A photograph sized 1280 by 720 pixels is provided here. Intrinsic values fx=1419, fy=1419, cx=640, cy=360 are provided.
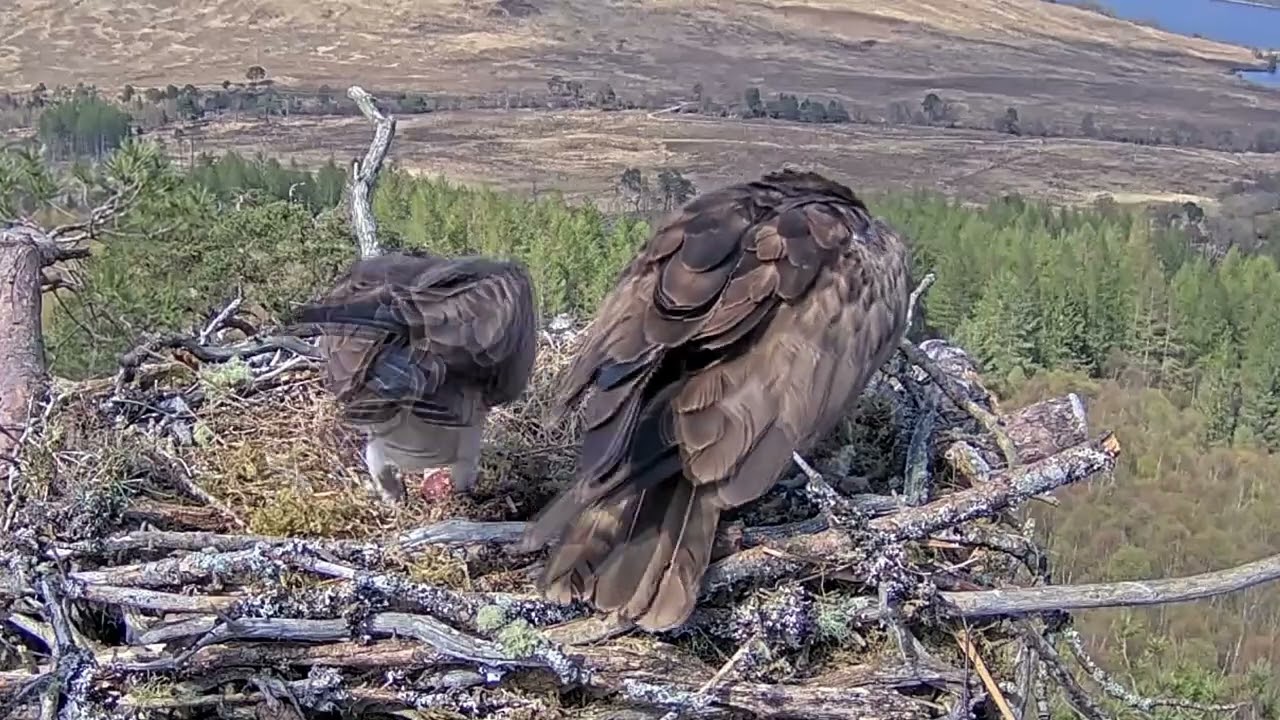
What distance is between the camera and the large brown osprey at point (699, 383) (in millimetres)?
3764

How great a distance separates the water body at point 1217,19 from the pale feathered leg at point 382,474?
126402mm

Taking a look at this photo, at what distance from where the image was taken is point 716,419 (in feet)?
12.7

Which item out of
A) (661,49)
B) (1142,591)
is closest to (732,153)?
(661,49)

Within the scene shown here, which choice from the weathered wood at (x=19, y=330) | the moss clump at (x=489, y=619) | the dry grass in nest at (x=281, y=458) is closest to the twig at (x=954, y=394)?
the dry grass in nest at (x=281, y=458)

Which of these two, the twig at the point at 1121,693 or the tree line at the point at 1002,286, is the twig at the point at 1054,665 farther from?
the tree line at the point at 1002,286

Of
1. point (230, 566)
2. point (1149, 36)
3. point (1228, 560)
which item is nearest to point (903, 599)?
point (230, 566)

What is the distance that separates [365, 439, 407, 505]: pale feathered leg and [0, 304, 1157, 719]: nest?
3.4 inches

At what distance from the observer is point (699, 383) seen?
397cm

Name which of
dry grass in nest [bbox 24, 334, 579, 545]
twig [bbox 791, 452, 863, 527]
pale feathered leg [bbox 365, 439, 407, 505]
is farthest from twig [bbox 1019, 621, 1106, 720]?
pale feathered leg [bbox 365, 439, 407, 505]

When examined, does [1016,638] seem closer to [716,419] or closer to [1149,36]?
[716,419]

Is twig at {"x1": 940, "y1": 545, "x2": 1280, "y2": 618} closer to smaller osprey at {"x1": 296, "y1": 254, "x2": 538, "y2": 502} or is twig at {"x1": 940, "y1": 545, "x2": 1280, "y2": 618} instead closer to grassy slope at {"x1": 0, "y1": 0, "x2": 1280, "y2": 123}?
smaller osprey at {"x1": 296, "y1": 254, "x2": 538, "y2": 502}

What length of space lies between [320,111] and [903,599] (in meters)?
62.0

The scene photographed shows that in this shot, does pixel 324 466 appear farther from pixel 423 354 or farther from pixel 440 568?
pixel 440 568

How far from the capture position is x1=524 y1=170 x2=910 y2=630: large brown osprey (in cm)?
376
